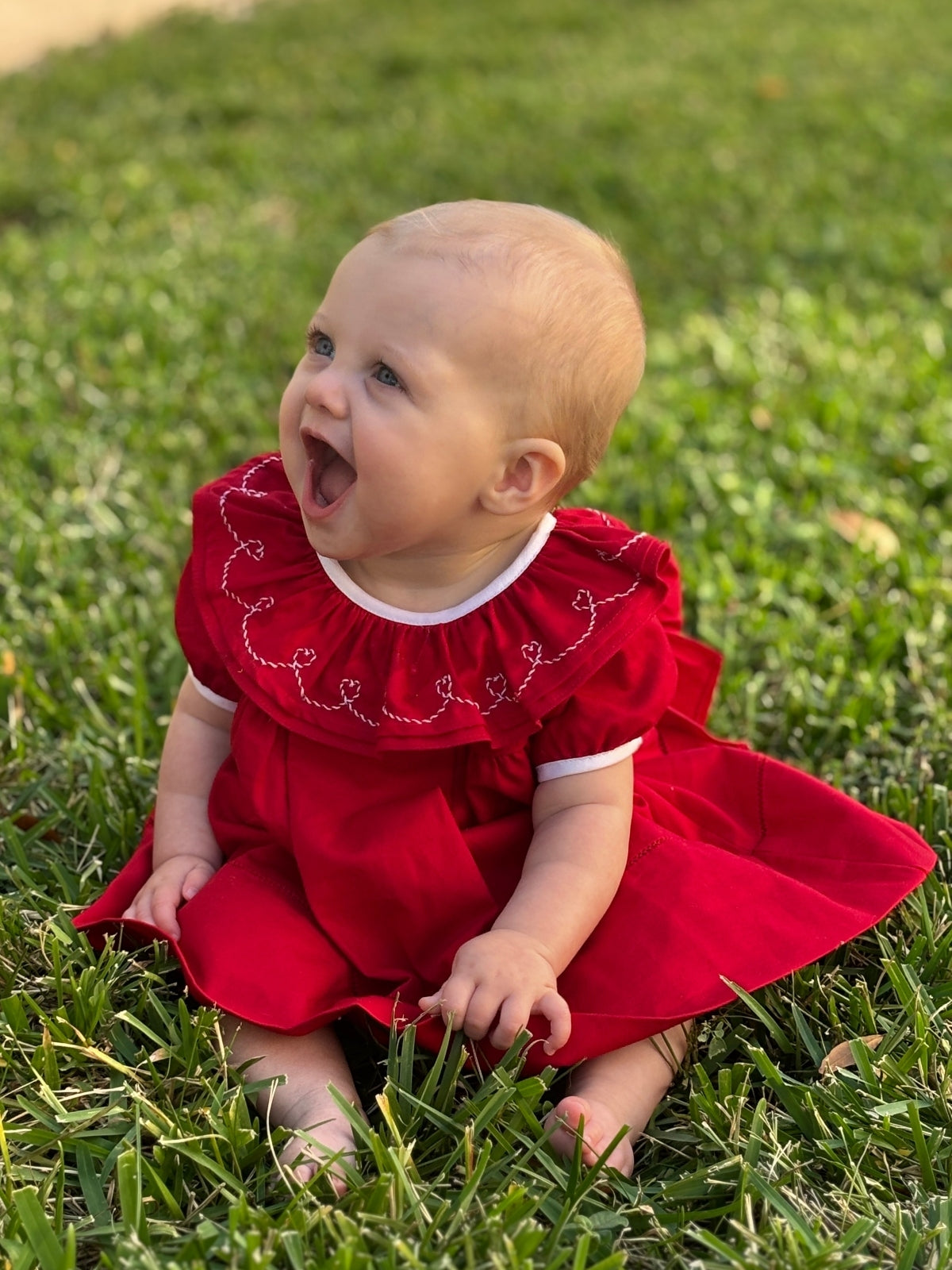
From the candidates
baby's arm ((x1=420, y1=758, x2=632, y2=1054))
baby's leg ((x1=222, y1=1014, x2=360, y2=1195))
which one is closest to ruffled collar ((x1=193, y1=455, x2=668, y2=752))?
baby's arm ((x1=420, y1=758, x2=632, y2=1054))

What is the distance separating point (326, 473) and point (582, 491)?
1.48 metres

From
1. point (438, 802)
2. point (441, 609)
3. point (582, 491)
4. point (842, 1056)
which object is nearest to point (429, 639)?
point (441, 609)

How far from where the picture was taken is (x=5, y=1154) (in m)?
1.53

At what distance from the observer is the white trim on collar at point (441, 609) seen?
1839mm

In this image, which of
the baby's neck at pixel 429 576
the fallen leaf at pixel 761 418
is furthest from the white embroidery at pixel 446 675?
the fallen leaf at pixel 761 418

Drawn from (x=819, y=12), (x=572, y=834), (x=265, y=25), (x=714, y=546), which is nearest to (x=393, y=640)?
(x=572, y=834)

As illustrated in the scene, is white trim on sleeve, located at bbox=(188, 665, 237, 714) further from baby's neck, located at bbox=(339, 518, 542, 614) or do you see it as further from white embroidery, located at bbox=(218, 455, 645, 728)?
baby's neck, located at bbox=(339, 518, 542, 614)

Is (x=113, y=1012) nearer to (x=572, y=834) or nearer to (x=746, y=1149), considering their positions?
(x=572, y=834)

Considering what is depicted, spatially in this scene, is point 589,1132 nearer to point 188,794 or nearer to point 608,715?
point 608,715

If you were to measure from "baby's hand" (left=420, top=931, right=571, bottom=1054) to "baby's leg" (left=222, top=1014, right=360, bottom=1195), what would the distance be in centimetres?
15

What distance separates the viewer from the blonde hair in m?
1.66

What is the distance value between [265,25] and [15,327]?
3.87 m

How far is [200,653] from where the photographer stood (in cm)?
194

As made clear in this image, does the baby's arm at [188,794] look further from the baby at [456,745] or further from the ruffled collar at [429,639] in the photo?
the ruffled collar at [429,639]
